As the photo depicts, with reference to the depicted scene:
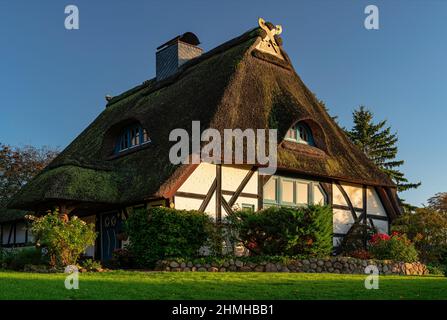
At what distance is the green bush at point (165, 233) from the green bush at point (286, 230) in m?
1.23

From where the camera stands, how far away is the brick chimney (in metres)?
27.9

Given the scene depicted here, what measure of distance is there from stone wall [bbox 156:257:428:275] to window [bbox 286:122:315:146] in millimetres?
5808

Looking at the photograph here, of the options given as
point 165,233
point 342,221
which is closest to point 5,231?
point 165,233

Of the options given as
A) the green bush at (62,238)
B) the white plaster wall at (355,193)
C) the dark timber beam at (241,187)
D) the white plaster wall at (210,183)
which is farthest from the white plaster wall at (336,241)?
the green bush at (62,238)

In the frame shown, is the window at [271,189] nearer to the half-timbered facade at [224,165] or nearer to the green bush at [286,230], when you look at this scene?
the half-timbered facade at [224,165]

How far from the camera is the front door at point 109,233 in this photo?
2120 centimetres

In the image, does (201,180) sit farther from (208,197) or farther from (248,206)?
(248,206)

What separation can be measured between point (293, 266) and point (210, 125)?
17.5 feet

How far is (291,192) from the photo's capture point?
21031 mm

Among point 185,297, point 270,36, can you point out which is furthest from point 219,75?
point 185,297
